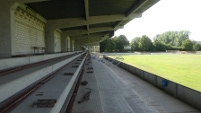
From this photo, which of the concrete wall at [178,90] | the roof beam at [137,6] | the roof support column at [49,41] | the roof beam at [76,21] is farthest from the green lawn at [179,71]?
the roof support column at [49,41]

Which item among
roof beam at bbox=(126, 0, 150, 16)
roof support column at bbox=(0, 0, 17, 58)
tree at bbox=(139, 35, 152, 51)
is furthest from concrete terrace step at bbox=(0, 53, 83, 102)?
tree at bbox=(139, 35, 152, 51)

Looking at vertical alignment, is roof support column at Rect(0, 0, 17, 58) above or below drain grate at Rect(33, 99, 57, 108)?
above

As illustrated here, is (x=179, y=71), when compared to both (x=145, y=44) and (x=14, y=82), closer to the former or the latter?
(x=14, y=82)

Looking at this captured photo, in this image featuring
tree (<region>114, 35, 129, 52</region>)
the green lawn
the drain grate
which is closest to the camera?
the drain grate

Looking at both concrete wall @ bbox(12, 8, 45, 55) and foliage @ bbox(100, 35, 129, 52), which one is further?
foliage @ bbox(100, 35, 129, 52)

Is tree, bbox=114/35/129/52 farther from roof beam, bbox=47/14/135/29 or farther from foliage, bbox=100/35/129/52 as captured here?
roof beam, bbox=47/14/135/29

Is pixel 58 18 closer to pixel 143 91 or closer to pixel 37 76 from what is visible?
pixel 143 91

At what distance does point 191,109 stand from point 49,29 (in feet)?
61.4

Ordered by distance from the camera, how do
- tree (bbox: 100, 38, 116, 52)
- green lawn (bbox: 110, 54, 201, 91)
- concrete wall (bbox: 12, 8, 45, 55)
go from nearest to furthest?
concrete wall (bbox: 12, 8, 45, 55)
green lawn (bbox: 110, 54, 201, 91)
tree (bbox: 100, 38, 116, 52)

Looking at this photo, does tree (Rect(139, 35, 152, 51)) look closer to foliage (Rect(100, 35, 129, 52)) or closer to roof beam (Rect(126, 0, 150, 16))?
foliage (Rect(100, 35, 129, 52))

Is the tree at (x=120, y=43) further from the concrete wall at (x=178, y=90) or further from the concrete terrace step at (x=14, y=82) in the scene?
the concrete terrace step at (x=14, y=82)

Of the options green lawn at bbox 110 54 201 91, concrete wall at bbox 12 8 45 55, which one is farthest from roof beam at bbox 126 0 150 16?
concrete wall at bbox 12 8 45 55

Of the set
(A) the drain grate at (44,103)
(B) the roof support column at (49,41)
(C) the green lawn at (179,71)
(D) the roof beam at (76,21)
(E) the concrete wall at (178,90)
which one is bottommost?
(C) the green lawn at (179,71)

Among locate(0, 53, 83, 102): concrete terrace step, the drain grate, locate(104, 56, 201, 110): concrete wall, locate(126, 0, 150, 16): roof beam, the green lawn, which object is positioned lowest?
the green lawn
